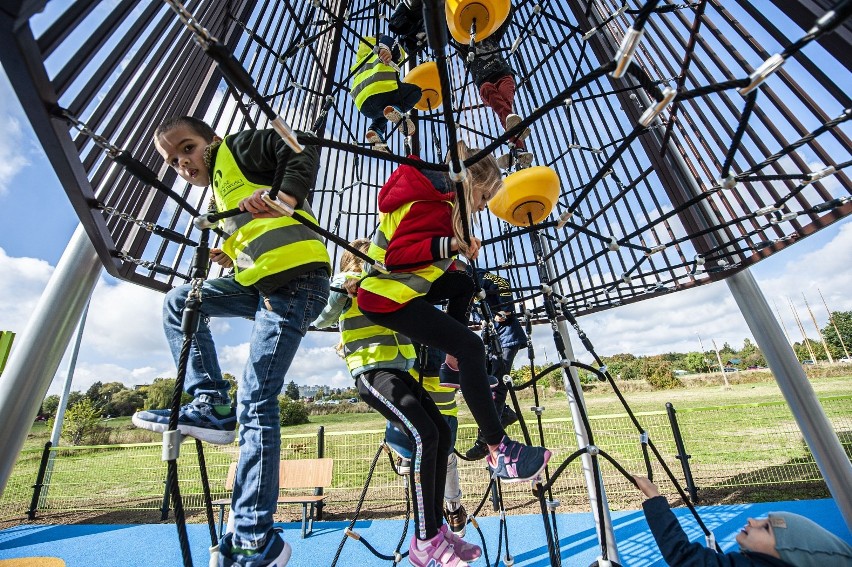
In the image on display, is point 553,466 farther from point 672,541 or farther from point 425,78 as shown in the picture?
point 425,78

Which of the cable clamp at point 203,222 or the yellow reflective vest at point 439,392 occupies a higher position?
the cable clamp at point 203,222

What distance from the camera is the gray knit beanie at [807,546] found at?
189 centimetres

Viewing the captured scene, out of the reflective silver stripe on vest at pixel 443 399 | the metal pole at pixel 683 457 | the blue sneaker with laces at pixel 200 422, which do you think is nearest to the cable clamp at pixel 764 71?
the blue sneaker with laces at pixel 200 422

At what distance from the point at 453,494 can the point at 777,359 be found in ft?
8.32

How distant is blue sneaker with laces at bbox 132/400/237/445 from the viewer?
1.36m

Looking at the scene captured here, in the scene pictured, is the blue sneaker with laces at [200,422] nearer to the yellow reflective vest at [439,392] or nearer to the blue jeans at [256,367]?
the blue jeans at [256,367]

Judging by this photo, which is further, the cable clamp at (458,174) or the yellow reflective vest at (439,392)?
the yellow reflective vest at (439,392)

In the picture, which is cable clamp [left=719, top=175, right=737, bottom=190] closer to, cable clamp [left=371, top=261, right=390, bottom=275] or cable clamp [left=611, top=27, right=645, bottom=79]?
cable clamp [left=611, top=27, right=645, bottom=79]

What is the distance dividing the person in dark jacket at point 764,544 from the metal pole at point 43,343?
270 cm

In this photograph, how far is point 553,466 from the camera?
7008 millimetres

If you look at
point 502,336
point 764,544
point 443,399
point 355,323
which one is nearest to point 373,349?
point 355,323

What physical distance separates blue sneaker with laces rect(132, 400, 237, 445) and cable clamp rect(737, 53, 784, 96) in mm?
1899

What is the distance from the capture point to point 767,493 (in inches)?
222

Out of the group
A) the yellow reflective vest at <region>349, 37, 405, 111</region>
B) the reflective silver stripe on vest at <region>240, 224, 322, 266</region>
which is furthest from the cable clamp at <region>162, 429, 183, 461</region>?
the yellow reflective vest at <region>349, 37, 405, 111</region>
